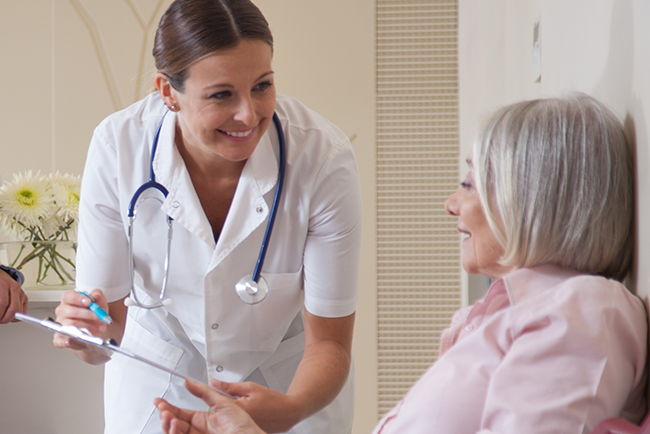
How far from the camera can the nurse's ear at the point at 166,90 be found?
131 cm

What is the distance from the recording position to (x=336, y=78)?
3.23m

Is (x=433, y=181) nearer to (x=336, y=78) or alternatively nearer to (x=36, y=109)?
(x=336, y=78)

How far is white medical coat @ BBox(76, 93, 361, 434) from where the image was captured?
4.62 ft

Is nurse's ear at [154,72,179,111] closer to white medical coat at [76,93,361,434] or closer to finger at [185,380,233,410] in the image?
white medical coat at [76,93,361,434]

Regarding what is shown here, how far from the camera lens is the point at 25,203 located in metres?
1.92

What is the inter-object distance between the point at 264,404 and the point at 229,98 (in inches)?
23.8

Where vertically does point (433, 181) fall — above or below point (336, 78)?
below

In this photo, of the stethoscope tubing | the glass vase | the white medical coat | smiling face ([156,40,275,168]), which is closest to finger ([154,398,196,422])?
the white medical coat

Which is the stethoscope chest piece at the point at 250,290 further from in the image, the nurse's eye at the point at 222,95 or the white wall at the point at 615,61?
the white wall at the point at 615,61

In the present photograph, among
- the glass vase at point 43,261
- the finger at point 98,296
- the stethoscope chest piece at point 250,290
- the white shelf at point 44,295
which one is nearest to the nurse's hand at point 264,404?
the stethoscope chest piece at point 250,290

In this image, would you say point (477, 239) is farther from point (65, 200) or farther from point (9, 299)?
point (65, 200)

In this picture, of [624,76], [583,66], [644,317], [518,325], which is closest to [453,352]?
[518,325]

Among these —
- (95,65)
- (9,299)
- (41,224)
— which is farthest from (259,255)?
(95,65)

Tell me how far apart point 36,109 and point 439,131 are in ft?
6.89
